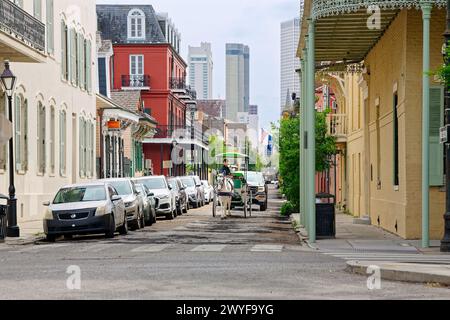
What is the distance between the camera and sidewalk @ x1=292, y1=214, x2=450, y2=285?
14219 millimetres

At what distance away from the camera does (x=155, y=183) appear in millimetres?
42375

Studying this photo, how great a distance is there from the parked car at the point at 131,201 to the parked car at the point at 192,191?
2217 cm

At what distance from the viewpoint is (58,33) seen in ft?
137

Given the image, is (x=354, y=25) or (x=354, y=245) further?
(x=354, y=25)

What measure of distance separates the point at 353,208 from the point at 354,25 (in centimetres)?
1633

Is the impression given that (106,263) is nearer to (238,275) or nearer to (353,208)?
(238,275)

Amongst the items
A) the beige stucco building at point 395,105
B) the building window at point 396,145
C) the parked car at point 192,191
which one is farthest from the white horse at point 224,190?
the parked car at point 192,191

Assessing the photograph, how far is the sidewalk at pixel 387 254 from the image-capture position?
14219mm

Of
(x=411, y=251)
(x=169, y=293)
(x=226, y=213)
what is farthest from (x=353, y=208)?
(x=169, y=293)

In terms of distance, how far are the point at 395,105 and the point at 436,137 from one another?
3037 mm

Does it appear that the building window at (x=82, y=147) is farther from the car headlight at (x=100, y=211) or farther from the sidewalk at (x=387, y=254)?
the car headlight at (x=100, y=211)

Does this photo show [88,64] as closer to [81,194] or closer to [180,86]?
[81,194]

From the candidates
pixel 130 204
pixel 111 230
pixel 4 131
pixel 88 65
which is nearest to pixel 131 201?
pixel 130 204
